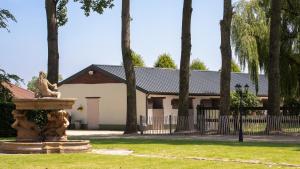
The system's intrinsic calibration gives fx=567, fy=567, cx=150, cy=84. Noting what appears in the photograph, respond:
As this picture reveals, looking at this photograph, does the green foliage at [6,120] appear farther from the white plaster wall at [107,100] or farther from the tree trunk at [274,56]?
the tree trunk at [274,56]

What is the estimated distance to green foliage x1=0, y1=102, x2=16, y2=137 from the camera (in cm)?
3272

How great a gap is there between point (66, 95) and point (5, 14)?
30.6 metres

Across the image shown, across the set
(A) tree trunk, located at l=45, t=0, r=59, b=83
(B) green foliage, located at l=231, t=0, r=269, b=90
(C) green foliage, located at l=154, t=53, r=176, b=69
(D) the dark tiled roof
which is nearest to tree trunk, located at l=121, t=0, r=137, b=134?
(A) tree trunk, located at l=45, t=0, r=59, b=83

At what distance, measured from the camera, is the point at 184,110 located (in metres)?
34.1

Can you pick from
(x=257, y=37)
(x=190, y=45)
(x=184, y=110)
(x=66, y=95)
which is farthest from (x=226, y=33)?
(x=66, y=95)

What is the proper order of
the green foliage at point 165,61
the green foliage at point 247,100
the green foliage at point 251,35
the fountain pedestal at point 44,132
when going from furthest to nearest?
1. the green foliage at point 165,61
2. the green foliage at point 247,100
3. the green foliage at point 251,35
4. the fountain pedestal at point 44,132

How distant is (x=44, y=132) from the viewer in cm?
1947

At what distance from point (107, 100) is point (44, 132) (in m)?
24.0

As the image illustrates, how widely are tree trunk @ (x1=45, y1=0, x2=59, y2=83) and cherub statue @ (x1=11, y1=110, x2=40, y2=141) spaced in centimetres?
1097

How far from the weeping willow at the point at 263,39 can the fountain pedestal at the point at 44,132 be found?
2230 cm

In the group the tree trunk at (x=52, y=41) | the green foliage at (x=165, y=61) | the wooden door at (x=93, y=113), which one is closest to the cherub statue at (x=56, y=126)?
the tree trunk at (x=52, y=41)

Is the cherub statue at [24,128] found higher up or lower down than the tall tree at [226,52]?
lower down

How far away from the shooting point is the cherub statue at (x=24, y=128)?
19.3 meters

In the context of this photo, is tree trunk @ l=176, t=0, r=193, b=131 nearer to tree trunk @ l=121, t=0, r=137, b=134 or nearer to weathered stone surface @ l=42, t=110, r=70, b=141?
tree trunk @ l=121, t=0, r=137, b=134
